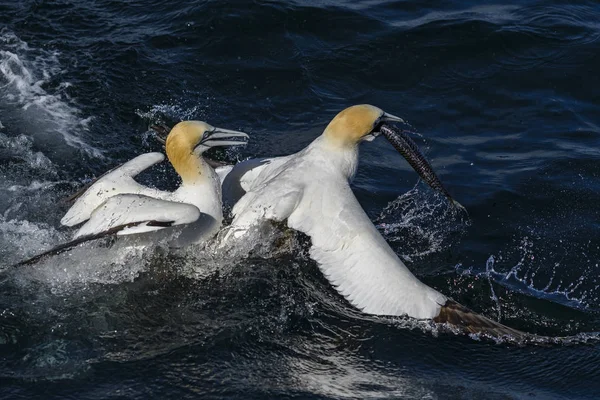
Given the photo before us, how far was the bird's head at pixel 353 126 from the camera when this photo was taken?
29.0 feet

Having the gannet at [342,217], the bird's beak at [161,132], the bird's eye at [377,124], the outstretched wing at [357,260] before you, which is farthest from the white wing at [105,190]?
the bird's eye at [377,124]

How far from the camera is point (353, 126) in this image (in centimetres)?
885

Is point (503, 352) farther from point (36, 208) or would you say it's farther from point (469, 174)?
point (36, 208)

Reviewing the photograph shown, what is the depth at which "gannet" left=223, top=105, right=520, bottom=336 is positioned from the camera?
788cm

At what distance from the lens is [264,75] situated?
1268cm

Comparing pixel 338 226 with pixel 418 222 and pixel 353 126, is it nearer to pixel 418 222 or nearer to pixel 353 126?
pixel 353 126

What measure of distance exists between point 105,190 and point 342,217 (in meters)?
2.19

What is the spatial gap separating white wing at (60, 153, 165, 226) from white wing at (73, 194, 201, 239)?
28.6 inches

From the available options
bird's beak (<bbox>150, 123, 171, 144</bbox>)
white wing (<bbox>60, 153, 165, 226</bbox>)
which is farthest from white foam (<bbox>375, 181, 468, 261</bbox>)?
white wing (<bbox>60, 153, 165, 226</bbox>)

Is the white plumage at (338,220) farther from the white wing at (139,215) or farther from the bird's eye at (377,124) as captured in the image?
the white wing at (139,215)

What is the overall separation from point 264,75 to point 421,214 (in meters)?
3.59

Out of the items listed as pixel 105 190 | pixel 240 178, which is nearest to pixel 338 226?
pixel 240 178

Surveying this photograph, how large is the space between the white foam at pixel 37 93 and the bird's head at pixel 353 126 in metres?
3.13

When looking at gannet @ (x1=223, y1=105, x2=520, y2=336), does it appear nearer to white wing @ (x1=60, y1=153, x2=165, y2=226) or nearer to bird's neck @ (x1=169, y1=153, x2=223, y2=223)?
bird's neck @ (x1=169, y1=153, x2=223, y2=223)
